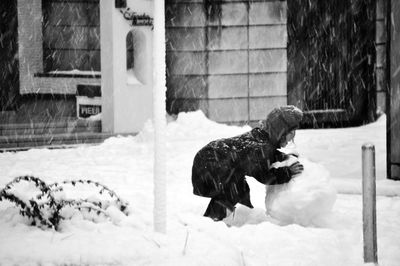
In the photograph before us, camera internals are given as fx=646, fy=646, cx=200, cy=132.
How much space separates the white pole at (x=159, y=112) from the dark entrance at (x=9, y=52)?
11.7m

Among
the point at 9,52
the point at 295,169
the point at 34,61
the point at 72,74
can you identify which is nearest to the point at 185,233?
the point at 295,169

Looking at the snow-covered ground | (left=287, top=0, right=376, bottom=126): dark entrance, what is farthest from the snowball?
(left=287, top=0, right=376, bottom=126): dark entrance

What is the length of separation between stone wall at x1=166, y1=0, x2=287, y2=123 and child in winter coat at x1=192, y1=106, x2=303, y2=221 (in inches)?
307

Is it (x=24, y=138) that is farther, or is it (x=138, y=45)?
(x=138, y=45)

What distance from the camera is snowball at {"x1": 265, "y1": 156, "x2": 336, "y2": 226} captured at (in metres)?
6.27

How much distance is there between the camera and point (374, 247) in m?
4.88

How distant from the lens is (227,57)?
46.4ft

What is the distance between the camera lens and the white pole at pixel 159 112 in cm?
502

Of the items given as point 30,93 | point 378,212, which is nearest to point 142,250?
point 378,212

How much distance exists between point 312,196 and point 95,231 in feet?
7.33

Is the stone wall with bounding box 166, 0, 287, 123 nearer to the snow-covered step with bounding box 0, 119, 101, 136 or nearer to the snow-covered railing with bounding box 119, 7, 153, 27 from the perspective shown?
the snow-covered railing with bounding box 119, 7, 153, 27

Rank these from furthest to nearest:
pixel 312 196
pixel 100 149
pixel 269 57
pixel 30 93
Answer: pixel 30 93 < pixel 269 57 < pixel 100 149 < pixel 312 196

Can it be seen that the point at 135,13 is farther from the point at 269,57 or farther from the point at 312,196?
the point at 312,196

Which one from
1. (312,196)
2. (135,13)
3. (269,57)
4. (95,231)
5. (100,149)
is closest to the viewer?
(95,231)
